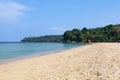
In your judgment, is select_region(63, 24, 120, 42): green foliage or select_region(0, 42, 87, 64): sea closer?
select_region(0, 42, 87, 64): sea

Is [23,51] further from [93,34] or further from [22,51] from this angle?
[93,34]

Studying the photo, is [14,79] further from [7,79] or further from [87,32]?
[87,32]

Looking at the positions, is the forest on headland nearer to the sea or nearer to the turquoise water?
the turquoise water

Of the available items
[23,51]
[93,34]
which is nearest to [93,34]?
[93,34]

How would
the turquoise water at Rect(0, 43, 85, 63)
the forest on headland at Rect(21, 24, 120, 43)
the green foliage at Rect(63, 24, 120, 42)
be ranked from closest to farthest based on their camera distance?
the turquoise water at Rect(0, 43, 85, 63) < the green foliage at Rect(63, 24, 120, 42) < the forest on headland at Rect(21, 24, 120, 43)

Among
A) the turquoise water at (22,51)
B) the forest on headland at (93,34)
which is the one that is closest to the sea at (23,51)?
the turquoise water at (22,51)

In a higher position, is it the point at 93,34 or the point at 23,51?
the point at 93,34

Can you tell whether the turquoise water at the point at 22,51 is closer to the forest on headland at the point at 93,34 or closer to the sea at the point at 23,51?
the sea at the point at 23,51

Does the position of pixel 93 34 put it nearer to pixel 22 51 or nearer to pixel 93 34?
pixel 93 34

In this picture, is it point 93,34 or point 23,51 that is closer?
point 23,51

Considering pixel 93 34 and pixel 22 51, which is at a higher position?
pixel 93 34

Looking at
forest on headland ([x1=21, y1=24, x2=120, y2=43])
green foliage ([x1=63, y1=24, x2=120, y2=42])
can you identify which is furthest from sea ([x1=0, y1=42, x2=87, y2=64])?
forest on headland ([x1=21, y1=24, x2=120, y2=43])

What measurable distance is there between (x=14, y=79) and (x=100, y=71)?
4.21 m

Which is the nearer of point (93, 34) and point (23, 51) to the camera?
point (23, 51)
